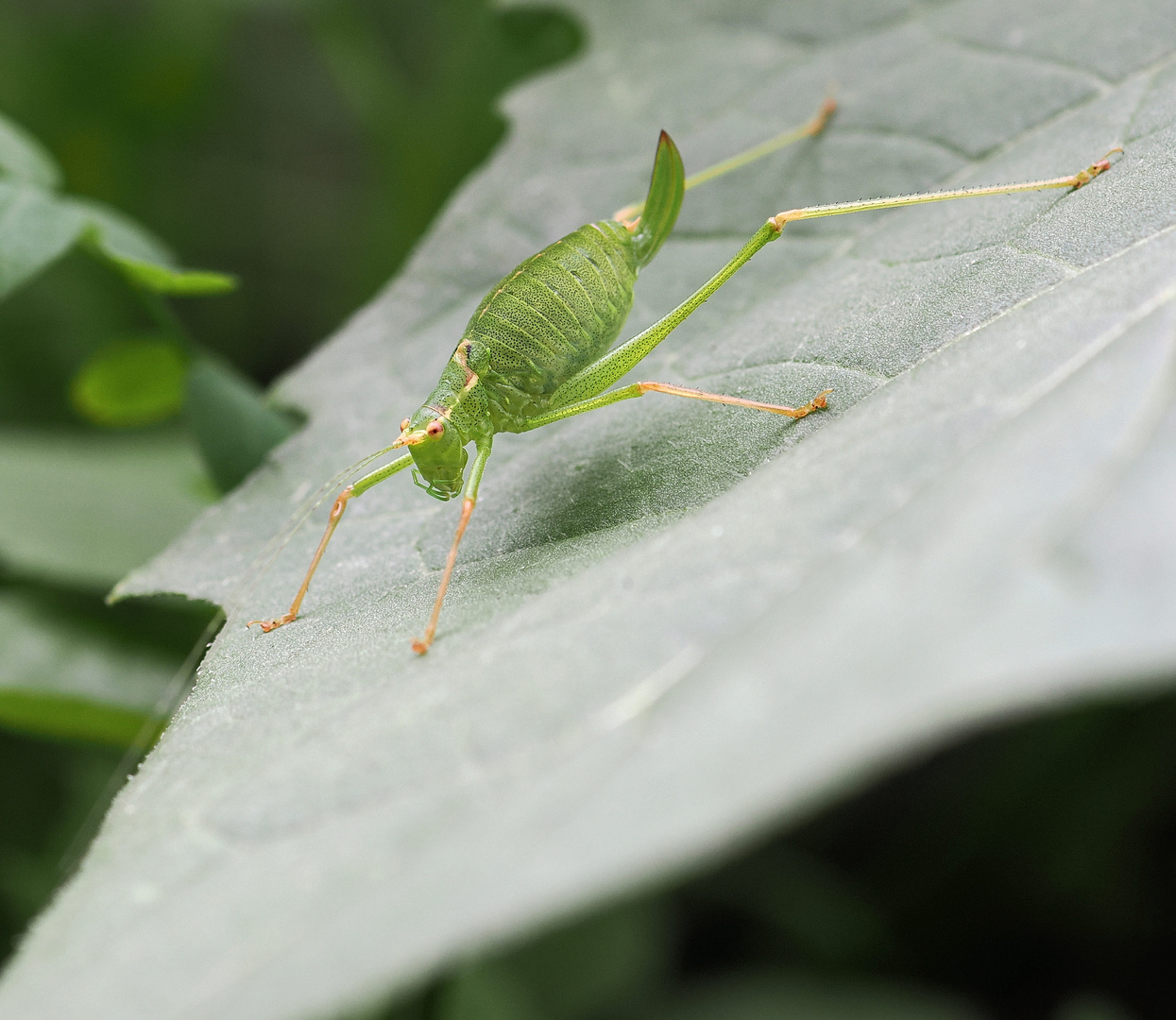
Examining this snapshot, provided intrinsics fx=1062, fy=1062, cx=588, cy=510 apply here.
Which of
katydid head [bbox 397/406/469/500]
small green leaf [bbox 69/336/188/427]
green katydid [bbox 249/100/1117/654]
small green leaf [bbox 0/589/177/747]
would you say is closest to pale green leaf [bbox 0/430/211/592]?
small green leaf [bbox 0/589/177/747]

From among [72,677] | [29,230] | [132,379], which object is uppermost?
[29,230]

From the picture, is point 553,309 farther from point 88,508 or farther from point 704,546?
point 88,508

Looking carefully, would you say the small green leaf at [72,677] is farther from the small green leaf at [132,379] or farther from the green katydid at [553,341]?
the green katydid at [553,341]

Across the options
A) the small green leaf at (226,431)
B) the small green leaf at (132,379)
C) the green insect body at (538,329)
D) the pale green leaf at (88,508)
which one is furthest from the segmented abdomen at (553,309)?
the pale green leaf at (88,508)

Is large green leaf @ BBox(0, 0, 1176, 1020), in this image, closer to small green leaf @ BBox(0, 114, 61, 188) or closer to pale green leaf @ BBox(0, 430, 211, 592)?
pale green leaf @ BBox(0, 430, 211, 592)

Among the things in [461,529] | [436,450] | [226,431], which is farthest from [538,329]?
[226,431]

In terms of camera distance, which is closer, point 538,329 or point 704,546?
point 704,546

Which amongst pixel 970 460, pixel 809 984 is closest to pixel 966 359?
pixel 970 460
